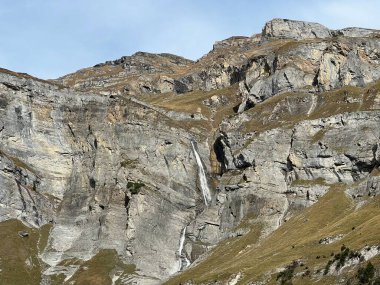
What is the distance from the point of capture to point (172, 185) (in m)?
177

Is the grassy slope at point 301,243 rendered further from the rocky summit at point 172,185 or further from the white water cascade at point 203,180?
the white water cascade at point 203,180

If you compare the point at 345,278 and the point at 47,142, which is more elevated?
the point at 47,142

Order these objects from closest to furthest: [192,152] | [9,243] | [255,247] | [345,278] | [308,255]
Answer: [345,278]
[308,255]
[255,247]
[9,243]
[192,152]

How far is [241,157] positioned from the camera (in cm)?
17712

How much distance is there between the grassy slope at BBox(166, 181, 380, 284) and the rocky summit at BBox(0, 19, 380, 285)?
55 centimetres

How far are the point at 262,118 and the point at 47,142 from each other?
6937cm

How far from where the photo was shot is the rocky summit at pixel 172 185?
145 meters

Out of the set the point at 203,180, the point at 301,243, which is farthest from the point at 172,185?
the point at 301,243

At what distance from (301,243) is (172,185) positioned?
2354 inches

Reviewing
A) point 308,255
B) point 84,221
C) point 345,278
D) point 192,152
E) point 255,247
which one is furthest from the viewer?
point 192,152

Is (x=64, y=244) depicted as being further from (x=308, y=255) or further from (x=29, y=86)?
(x=308, y=255)

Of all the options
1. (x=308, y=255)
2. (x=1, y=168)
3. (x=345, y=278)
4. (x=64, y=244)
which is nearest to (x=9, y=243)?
(x=64, y=244)

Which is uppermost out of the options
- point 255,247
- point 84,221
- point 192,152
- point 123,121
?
point 123,121

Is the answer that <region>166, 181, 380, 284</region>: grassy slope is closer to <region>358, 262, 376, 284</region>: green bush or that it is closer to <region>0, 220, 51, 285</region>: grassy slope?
<region>358, 262, 376, 284</region>: green bush
